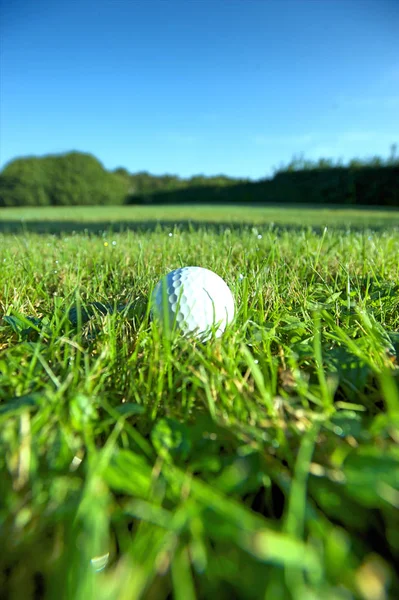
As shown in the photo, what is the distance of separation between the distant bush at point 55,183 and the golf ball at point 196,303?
28.6 meters

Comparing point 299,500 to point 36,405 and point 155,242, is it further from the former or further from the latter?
point 155,242

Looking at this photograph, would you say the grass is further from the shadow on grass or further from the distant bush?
the distant bush

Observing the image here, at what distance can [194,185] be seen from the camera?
26.4 meters

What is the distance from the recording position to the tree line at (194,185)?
1981cm

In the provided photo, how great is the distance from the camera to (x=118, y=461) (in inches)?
28.5

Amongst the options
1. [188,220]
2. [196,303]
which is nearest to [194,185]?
[188,220]

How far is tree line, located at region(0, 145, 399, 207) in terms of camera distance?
19812 mm

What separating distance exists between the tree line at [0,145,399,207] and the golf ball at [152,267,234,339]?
67.2 feet

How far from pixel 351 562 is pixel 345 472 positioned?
0.13 meters

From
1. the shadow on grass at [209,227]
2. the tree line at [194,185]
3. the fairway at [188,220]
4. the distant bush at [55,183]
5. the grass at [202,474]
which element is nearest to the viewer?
the grass at [202,474]

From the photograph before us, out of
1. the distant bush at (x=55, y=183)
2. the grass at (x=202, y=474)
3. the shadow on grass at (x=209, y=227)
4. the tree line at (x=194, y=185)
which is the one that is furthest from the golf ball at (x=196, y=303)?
the distant bush at (x=55, y=183)

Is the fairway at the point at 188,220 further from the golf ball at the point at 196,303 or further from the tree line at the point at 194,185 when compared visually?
the tree line at the point at 194,185

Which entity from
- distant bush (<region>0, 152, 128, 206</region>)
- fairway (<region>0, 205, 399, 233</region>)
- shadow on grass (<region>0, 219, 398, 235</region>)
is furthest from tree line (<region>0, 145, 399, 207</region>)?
shadow on grass (<region>0, 219, 398, 235</region>)

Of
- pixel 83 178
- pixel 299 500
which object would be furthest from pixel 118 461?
pixel 83 178
